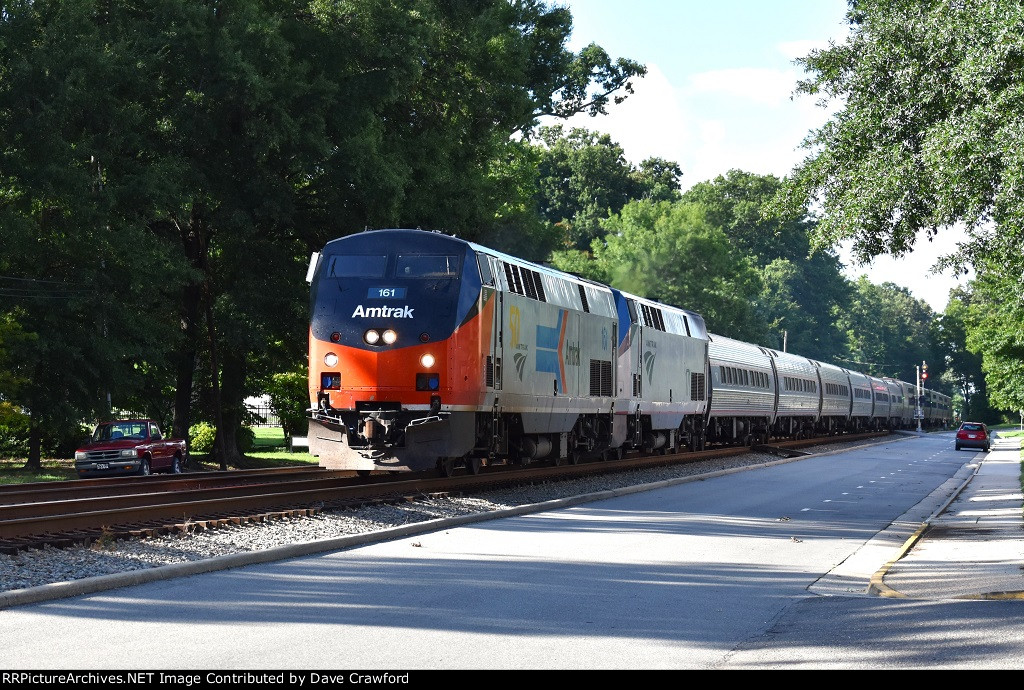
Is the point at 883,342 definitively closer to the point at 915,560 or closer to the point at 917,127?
the point at 917,127

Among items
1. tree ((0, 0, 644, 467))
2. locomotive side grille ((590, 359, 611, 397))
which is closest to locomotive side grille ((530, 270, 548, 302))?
locomotive side grille ((590, 359, 611, 397))

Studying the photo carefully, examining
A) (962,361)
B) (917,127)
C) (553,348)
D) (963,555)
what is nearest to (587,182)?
(962,361)

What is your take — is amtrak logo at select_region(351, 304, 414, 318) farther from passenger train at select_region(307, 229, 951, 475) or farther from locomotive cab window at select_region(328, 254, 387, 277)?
locomotive cab window at select_region(328, 254, 387, 277)

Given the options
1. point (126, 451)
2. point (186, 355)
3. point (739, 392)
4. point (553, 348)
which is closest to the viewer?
point (553, 348)

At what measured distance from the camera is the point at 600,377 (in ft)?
89.5

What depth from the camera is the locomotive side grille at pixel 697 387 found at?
36.5 metres

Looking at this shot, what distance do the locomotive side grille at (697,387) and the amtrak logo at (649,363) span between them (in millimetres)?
4914

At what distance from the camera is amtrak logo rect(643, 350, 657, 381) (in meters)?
30.8

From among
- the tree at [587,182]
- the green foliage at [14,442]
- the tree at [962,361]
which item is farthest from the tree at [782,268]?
the green foliage at [14,442]

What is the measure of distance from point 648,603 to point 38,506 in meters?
9.58

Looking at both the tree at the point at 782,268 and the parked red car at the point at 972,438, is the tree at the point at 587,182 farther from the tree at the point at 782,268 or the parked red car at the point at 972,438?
the parked red car at the point at 972,438

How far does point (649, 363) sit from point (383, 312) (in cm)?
1240

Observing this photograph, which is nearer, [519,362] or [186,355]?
[519,362]

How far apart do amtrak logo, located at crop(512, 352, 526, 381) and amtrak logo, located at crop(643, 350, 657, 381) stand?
28.1 ft
